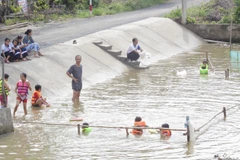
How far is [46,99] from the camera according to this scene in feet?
70.5

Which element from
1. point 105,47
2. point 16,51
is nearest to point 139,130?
point 16,51

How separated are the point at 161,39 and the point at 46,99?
14.5 m

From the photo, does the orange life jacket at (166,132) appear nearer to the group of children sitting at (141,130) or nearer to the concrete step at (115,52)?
the group of children sitting at (141,130)

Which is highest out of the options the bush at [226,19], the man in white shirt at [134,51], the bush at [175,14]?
the bush at [175,14]

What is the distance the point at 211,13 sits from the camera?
129 feet

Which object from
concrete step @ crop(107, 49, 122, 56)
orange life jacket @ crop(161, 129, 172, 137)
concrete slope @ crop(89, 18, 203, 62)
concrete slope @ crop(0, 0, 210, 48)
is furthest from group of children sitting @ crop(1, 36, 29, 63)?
orange life jacket @ crop(161, 129, 172, 137)

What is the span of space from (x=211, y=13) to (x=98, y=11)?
6779mm

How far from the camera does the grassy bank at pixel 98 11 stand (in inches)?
1463

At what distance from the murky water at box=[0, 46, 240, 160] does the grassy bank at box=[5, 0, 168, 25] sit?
1118 centimetres

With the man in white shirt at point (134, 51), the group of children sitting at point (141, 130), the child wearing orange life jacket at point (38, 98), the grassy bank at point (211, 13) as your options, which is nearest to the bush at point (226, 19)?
the grassy bank at point (211, 13)

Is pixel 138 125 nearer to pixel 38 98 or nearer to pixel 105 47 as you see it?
pixel 38 98

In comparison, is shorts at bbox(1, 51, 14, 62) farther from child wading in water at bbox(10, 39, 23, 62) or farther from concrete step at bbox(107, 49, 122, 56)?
concrete step at bbox(107, 49, 122, 56)

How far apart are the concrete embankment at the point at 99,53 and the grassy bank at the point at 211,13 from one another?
1.38 meters

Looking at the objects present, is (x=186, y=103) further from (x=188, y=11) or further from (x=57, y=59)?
(x=188, y=11)
